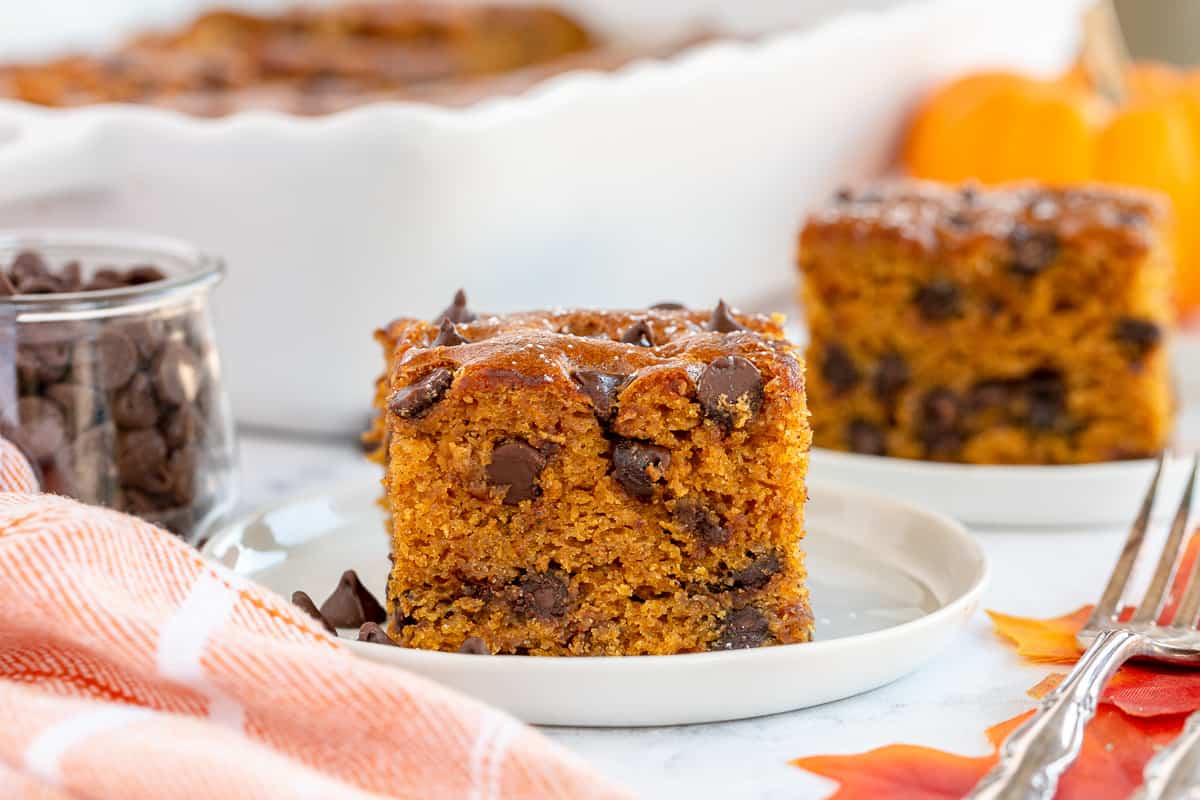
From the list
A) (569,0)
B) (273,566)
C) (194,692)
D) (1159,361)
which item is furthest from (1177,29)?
(194,692)

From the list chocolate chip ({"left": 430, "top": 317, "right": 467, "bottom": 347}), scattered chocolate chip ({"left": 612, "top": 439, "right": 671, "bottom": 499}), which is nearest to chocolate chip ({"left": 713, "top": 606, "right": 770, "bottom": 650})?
scattered chocolate chip ({"left": 612, "top": 439, "right": 671, "bottom": 499})

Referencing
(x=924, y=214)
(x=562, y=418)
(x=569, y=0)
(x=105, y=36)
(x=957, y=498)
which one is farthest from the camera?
(x=569, y=0)

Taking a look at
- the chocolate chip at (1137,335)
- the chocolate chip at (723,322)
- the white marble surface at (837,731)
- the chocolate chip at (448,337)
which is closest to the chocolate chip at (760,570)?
the white marble surface at (837,731)

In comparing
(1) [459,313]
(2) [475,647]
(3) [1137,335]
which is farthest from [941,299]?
(2) [475,647]

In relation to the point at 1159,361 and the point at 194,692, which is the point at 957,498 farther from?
the point at 194,692

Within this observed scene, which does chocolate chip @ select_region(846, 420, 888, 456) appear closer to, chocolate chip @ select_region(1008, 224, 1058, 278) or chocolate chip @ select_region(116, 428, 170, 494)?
chocolate chip @ select_region(1008, 224, 1058, 278)

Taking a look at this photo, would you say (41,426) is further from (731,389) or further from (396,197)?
(731,389)
